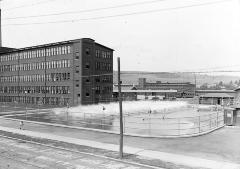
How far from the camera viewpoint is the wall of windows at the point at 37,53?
236 ft

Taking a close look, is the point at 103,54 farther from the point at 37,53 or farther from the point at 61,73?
the point at 37,53

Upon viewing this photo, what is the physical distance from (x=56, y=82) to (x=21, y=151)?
168ft

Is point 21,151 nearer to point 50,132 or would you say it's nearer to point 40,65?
point 50,132

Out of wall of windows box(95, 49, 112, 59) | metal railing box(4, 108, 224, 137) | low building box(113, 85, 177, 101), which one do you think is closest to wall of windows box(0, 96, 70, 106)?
wall of windows box(95, 49, 112, 59)

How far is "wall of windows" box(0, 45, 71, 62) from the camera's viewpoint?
71938 mm

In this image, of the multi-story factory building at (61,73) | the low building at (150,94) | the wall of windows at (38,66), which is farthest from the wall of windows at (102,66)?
the low building at (150,94)

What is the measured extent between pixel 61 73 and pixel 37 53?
40.3ft

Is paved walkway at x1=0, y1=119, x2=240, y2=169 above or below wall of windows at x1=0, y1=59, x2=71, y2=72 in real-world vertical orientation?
below

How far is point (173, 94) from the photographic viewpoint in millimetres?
127562

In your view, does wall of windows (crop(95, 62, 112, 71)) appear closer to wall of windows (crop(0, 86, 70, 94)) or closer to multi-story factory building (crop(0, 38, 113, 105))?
multi-story factory building (crop(0, 38, 113, 105))

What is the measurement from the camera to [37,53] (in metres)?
80.2

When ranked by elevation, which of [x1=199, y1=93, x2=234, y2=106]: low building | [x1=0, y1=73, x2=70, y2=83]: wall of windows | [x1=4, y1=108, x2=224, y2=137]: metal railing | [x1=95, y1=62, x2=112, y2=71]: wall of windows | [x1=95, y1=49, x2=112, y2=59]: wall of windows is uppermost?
[x1=95, y1=49, x2=112, y2=59]: wall of windows

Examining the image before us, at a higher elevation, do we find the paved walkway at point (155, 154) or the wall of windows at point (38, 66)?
the wall of windows at point (38, 66)

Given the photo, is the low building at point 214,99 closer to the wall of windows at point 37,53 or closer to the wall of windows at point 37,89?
the wall of windows at point 37,89
